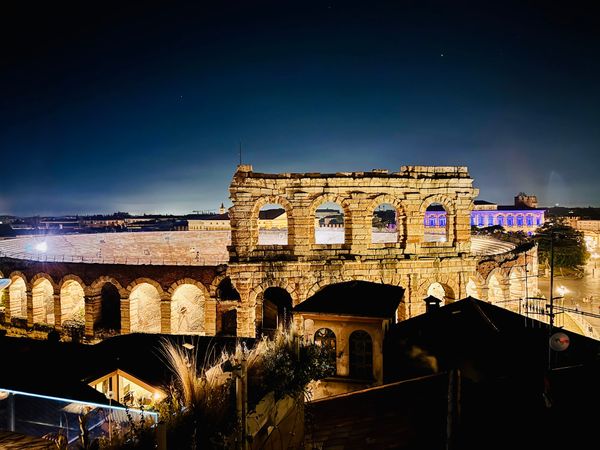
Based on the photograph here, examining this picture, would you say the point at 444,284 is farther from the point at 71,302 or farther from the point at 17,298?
the point at 17,298

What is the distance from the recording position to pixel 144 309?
20.2 metres

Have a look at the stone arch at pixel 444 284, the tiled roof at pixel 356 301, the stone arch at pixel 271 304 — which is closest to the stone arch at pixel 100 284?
the stone arch at pixel 271 304

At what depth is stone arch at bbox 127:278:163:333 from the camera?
60.3 feet

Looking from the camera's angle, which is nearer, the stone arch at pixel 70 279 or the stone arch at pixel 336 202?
the stone arch at pixel 336 202

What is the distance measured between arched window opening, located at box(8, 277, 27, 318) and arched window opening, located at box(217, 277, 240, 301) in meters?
13.0

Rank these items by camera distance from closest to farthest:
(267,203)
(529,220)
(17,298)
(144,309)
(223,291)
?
(267,203) < (223,291) < (144,309) < (17,298) < (529,220)

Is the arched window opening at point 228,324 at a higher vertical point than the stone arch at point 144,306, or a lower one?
lower

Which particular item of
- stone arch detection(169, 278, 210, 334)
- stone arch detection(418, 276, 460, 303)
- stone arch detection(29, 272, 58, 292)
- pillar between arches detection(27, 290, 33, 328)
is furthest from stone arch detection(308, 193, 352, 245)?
pillar between arches detection(27, 290, 33, 328)

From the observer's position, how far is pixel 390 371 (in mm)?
8898

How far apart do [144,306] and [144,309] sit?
0.16 m

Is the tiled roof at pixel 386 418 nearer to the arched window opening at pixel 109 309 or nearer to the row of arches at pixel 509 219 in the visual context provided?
the arched window opening at pixel 109 309

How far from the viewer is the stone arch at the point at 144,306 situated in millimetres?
18391

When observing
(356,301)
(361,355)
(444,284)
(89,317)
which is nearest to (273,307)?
(444,284)

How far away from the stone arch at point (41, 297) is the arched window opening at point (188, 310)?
22.0 ft
